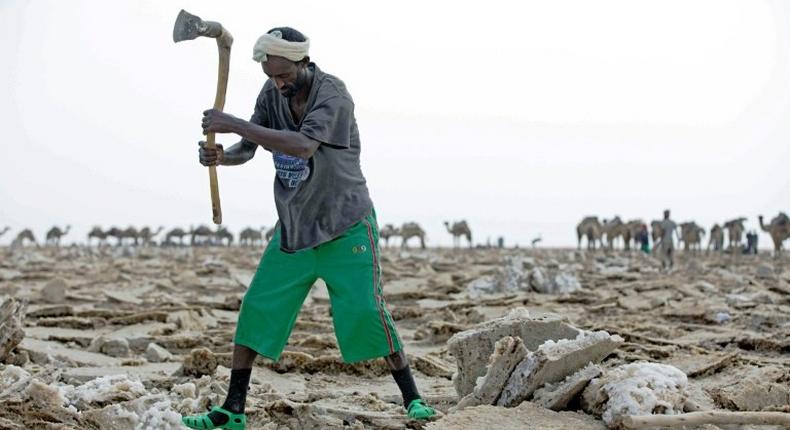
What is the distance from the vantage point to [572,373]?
352 centimetres

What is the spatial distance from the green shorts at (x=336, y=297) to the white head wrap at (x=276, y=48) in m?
0.76

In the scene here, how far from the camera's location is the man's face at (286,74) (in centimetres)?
336

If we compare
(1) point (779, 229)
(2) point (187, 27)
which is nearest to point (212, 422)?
(2) point (187, 27)

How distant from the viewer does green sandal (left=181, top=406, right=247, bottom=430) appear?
10.8ft

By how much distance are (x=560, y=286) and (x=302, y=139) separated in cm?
822

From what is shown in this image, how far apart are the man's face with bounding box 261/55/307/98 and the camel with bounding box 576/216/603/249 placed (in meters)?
37.7

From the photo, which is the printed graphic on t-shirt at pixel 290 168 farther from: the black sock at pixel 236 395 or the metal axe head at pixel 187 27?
the black sock at pixel 236 395

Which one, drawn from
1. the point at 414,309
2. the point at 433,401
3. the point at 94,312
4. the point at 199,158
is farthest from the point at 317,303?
the point at 199,158

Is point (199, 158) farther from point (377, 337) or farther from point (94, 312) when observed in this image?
point (94, 312)

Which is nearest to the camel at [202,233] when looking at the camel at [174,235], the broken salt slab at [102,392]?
the camel at [174,235]

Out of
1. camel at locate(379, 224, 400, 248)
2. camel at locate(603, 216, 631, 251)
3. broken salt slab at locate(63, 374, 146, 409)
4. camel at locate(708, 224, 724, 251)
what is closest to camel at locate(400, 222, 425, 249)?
camel at locate(379, 224, 400, 248)

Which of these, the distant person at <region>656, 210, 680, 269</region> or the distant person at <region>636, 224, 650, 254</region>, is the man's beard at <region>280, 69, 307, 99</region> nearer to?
the distant person at <region>656, 210, 680, 269</region>

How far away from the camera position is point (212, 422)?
3326 millimetres

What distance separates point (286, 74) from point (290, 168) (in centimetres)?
39
